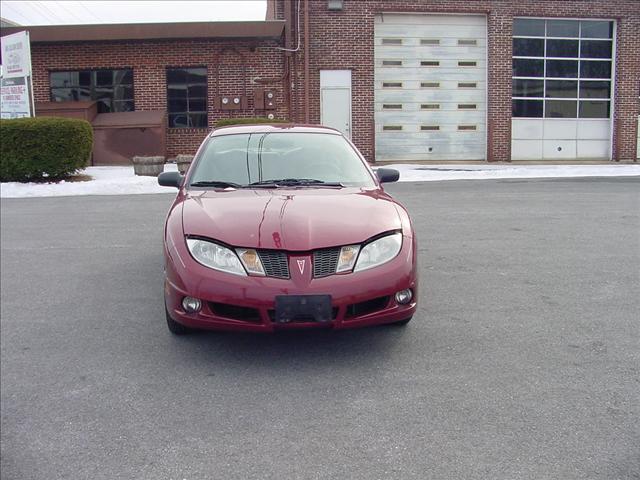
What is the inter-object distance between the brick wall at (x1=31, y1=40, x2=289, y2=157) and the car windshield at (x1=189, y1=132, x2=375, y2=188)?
15.2 m

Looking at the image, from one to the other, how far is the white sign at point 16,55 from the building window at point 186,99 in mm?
4511

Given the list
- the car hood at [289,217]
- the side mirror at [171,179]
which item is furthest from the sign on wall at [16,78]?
the car hood at [289,217]

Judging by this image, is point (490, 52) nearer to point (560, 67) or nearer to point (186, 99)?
point (560, 67)

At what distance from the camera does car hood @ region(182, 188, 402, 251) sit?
13.9 feet

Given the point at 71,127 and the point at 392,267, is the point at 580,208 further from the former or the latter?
the point at 71,127

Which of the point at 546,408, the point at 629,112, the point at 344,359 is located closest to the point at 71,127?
the point at 344,359

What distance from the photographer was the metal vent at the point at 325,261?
4137 mm

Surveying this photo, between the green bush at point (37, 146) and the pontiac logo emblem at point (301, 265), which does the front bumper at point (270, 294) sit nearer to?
the pontiac logo emblem at point (301, 265)

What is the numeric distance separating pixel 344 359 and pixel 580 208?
754 centimetres

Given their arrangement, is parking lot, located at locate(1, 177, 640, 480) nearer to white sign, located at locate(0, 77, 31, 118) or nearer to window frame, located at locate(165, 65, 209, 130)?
white sign, located at locate(0, 77, 31, 118)

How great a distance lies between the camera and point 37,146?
1584 cm

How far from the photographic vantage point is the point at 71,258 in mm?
7582

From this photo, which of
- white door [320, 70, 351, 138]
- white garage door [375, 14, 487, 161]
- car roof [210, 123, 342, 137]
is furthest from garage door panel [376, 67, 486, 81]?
car roof [210, 123, 342, 137]

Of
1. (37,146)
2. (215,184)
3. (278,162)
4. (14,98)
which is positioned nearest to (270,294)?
(215,184)
